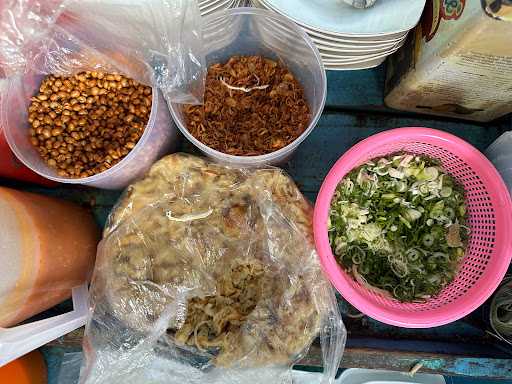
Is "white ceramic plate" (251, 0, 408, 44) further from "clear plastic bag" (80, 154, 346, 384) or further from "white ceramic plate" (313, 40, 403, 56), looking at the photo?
"clear plastic bag" (80, 154, 346, 384)

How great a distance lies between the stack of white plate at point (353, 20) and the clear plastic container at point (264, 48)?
21mm

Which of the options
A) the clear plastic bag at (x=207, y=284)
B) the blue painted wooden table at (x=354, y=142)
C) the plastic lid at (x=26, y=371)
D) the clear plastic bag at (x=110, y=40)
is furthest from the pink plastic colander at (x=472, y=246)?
the plastic lid at (x=26, y=371)

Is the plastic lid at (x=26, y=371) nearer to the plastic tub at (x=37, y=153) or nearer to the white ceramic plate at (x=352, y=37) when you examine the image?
the plastic tub at (x=37, y=153)

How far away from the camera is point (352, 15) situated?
80cm

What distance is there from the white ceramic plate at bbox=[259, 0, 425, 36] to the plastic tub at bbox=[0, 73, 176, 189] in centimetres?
26

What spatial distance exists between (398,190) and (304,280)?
231 mm

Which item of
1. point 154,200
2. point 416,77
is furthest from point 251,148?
point 416,77

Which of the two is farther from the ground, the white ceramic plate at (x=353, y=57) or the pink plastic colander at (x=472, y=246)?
the white ceramic plate at (x=353, y=57)

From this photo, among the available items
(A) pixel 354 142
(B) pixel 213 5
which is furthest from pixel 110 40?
(A) pixel 354 142

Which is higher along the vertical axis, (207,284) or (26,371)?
(207,284)

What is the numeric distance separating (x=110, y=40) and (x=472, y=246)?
27.4 inches

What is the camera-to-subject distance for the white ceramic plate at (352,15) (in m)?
0.78

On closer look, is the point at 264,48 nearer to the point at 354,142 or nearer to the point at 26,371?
the point at 354,142

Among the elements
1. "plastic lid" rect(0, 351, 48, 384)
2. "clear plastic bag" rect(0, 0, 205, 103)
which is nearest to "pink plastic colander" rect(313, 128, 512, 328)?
"clear plastic bag" rect(0, 0, 205, 103)
